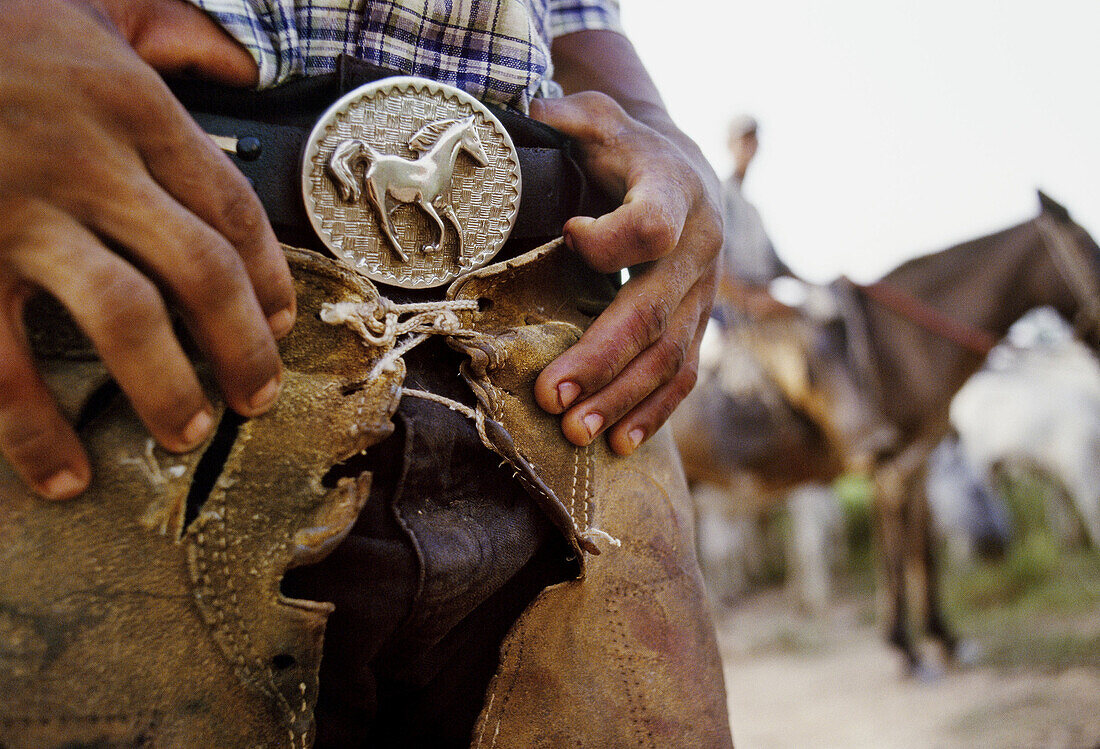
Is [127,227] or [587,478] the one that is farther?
[587,478]

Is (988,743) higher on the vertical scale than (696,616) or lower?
lower

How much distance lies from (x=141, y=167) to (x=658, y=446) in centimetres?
64

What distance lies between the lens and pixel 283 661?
0.61 meters

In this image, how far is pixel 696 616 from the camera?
0.87 meters

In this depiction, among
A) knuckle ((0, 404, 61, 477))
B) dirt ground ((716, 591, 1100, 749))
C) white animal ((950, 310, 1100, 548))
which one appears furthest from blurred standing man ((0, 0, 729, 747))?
white animal ((950, 310, 1100, 548))

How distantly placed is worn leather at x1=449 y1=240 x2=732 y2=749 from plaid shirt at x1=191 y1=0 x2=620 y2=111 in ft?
0.74

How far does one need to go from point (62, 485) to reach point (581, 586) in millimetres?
478

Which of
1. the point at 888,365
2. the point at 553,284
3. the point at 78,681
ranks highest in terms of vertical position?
the point at 553,284

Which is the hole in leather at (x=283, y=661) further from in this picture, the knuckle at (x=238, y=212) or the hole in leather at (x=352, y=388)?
the knuckle at (x=238, y=212)

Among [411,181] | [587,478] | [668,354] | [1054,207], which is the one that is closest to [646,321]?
[668,354]

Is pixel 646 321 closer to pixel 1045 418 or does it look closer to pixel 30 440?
pixel 30 440

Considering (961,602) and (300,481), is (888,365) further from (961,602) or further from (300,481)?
(300,481)

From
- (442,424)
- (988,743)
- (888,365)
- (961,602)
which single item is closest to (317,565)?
(442,424)

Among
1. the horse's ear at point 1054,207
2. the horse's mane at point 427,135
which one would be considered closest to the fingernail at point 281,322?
the horse's mane at point 427,135
